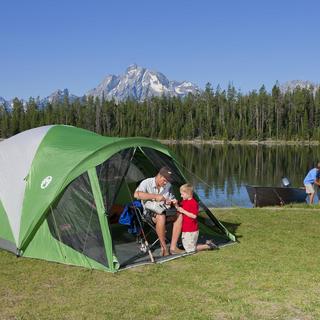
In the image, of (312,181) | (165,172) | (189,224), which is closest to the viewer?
(189,224)

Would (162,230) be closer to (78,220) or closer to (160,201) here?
(160,201)

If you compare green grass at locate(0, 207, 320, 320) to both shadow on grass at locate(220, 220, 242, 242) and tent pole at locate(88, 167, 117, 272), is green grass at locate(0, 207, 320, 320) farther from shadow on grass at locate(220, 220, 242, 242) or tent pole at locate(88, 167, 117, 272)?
shadow on grass at locate(220, 220, 242, 242)

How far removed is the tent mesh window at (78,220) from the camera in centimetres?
927

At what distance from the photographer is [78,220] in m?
9.55

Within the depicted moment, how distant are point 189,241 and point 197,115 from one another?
368 feet

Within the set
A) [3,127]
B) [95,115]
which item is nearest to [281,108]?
[95,115]

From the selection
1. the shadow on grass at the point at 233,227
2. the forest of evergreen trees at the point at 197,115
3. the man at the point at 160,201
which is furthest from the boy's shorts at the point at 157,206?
the forest of evergreen trees at the point at 197,115

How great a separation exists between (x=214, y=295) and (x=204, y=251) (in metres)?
2.78

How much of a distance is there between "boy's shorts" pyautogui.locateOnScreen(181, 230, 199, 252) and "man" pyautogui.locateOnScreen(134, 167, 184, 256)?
0.13 m

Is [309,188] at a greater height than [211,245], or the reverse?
[309,188]

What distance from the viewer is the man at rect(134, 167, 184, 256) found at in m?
10.0

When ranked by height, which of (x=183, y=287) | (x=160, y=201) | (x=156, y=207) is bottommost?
(x=183, y=287)

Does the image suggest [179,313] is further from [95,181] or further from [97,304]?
[95,181]

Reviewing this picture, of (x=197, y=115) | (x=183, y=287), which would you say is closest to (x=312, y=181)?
(x=183, y=287)
